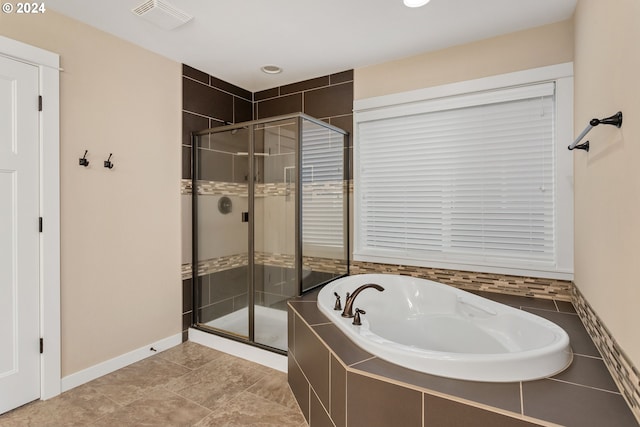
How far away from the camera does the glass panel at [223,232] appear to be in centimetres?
275

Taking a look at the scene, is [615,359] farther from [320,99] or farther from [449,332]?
[320,99]

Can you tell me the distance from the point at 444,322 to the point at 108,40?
9.87ft

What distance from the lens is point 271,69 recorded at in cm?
299

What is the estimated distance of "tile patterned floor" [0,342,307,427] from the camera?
1.87 meters

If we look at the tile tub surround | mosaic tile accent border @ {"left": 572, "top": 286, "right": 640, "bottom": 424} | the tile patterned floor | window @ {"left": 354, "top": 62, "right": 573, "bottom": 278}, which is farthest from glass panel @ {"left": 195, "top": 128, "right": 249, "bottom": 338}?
mosaic tile accent border @ {"left": 572, "top": 286, "right": 640, "bottom": 424}

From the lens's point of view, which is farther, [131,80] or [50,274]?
[131,80]

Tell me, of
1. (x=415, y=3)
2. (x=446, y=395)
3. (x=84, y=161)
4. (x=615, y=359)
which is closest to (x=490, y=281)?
(x=615, y=359)

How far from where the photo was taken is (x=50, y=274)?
2.08m

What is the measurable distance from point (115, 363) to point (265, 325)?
1.07 meters

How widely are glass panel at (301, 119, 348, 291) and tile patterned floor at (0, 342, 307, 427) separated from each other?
0.76 m

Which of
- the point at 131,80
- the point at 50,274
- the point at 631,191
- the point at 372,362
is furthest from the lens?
the point at 131,80

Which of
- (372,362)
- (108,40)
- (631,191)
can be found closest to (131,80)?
(108,40)

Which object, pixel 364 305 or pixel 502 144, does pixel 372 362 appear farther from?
pixel 502 144

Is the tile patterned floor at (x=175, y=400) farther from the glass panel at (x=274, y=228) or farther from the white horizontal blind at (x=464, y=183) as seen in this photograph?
the white horizontal blind at (x=464, y=183)
